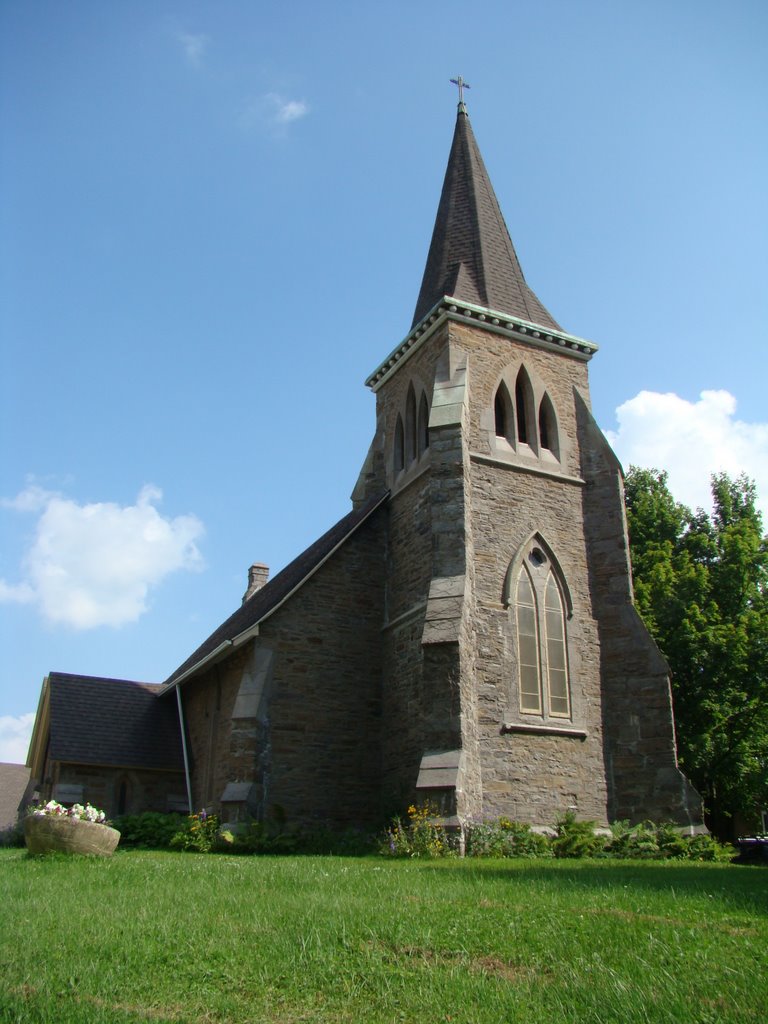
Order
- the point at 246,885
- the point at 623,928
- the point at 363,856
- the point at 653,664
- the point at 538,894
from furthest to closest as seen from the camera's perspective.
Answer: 1. the point at 653,664
2. the point at 363,856
3. the point at 246,885
4. the point at 538,894
5. the point at 623,928

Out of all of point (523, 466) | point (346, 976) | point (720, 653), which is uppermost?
point (523, 466)

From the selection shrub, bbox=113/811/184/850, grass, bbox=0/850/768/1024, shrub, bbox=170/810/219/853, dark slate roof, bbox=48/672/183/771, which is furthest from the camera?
dark slate roof, bbox=48/672/183/771

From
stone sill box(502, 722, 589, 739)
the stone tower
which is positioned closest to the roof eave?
the stone tower

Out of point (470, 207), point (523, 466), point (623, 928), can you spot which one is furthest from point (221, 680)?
point (623, 928)

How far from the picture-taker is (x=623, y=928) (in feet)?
21.7

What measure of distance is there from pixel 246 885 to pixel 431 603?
7.99m

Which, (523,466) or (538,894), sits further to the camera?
(523,466)

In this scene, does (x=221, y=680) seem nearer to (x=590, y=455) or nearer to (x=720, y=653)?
(x=590, y=455)

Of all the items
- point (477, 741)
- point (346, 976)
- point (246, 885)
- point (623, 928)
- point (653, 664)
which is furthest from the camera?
point (653, 664)

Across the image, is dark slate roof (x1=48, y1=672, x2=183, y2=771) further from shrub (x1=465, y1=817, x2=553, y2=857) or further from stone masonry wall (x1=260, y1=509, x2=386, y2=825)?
shrub (x1=465, y1=817, x2=553, y2=857)

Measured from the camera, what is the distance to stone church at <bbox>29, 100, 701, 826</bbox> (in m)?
16.1

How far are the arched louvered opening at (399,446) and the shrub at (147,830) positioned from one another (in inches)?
364

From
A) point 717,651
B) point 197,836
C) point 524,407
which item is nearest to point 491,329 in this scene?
point 524,407

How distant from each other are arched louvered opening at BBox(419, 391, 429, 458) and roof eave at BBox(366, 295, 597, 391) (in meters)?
1.51
